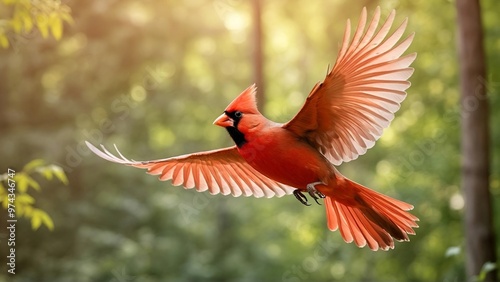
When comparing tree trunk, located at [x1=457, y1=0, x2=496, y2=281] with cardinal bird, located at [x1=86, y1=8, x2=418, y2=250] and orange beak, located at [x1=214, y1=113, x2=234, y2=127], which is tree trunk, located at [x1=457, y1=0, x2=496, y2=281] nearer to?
cardinal bird, located at [x1=86, y1=8, x2=418, y2=250]

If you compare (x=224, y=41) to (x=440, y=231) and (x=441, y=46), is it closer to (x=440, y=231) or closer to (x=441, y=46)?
(x=441, y=46)

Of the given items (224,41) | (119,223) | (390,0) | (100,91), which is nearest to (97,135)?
(100,91)

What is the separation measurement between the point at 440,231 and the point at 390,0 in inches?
155

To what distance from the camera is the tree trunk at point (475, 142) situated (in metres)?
7.15

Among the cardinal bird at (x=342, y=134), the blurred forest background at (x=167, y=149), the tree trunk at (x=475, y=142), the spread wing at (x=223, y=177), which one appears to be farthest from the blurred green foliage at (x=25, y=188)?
the blurred forest background at (x=167, y=149)

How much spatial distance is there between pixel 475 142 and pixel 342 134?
518 cm

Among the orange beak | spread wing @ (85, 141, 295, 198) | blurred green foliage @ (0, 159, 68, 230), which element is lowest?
blurred green foliage @ (0, 159, 68, 230)

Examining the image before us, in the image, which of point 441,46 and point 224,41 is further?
point 224,41

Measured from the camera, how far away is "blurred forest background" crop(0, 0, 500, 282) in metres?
11.5

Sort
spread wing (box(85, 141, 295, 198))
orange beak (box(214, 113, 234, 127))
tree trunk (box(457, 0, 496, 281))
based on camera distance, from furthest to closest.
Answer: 1. tree trunk (box(457, 0, 496, 281))
2. spread wing (box(85, 141, 295, 198))
3. orange beak (box(214, 113, 234, 127))

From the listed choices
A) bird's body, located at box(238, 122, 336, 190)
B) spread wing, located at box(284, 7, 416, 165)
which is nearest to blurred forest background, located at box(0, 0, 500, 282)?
spread wing, located at box(284, 7, 416, 165)

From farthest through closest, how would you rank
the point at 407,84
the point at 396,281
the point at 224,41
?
the point at 224,41 → the point at 396,281 → the point at 407,84

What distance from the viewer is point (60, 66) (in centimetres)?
1257

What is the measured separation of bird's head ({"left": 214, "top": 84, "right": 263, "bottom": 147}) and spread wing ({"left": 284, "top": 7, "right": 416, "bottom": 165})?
0.18m
